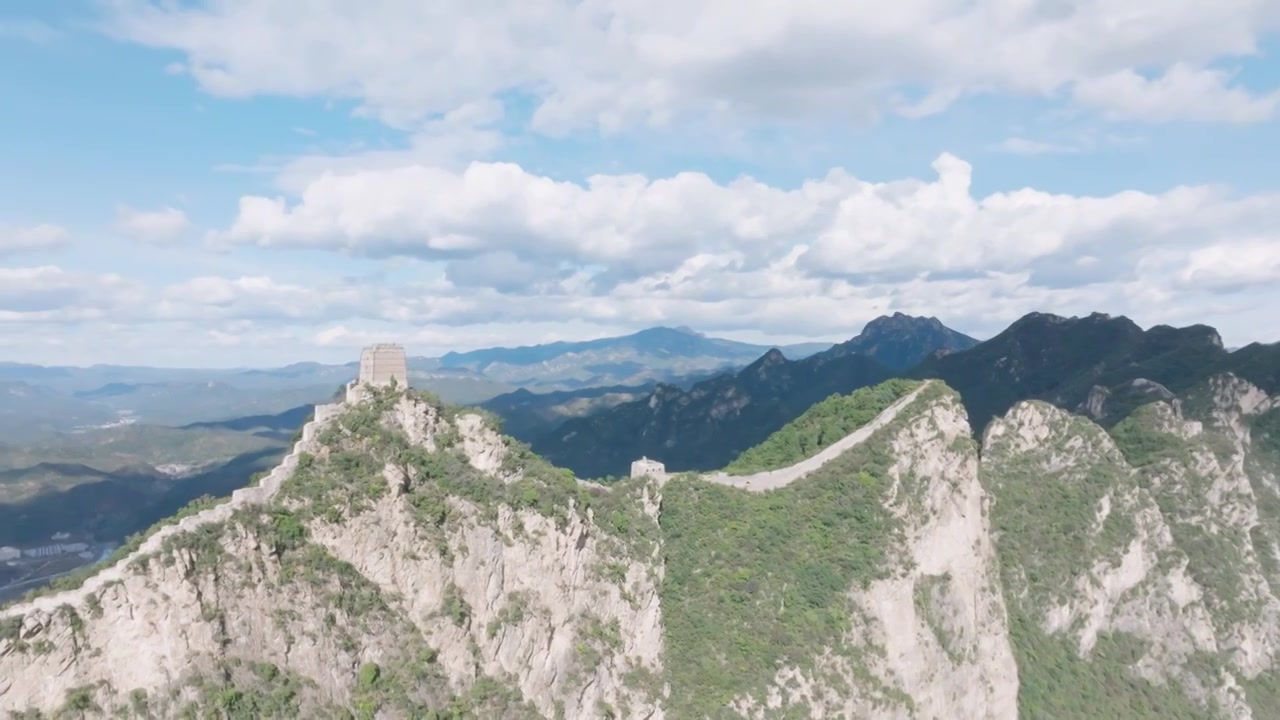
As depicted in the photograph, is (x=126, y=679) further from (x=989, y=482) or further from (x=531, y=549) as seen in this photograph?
(x=989, y=482)

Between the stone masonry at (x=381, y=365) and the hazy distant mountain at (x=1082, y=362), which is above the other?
the stone masonry at (x=381, y=365)

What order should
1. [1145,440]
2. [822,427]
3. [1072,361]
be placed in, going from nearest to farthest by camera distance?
[822,427]
[1145,440]
[1072,361]

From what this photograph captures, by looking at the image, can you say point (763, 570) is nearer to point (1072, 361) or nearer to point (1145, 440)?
point (1145, 440)

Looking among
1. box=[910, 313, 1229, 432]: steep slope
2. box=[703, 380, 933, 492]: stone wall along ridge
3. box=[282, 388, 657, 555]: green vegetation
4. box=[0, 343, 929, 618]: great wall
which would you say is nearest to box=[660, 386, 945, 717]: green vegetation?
box=[703, 380, 933, 492]: stone wall along ridge

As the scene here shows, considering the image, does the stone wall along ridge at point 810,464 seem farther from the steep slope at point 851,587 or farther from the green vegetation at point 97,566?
the green vegetation at point 97,566

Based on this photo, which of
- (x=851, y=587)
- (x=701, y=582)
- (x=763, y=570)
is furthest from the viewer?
(x=851, y=587)

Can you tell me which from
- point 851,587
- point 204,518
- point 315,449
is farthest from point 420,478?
point 851,587

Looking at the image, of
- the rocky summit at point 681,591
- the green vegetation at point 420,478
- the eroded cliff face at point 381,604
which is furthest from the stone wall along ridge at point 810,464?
the green vegetation at point 420,478
